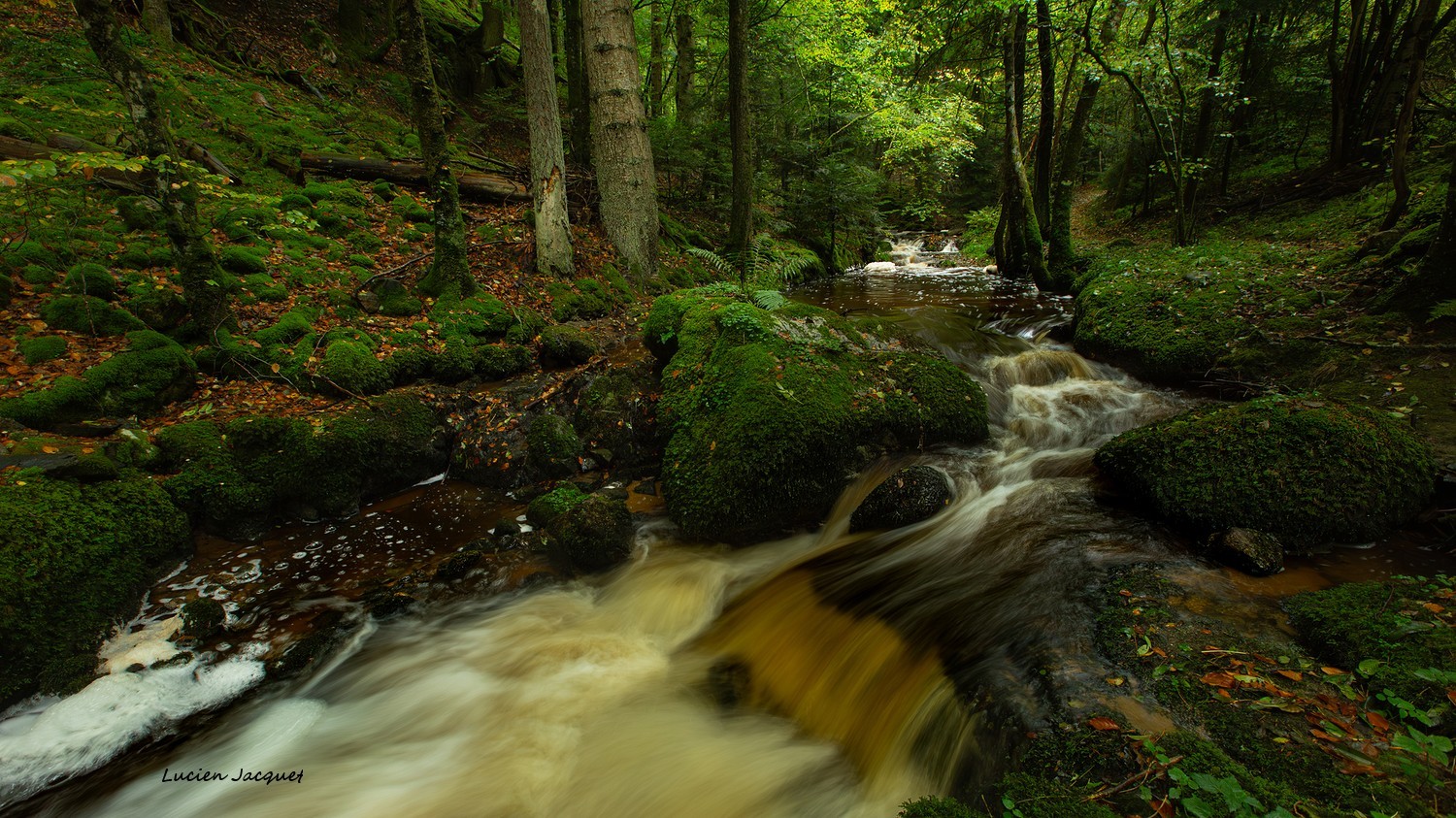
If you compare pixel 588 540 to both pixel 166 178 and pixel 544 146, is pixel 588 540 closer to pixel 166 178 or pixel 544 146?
pixel 166 178

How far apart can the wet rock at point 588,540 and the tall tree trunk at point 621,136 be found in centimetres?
607

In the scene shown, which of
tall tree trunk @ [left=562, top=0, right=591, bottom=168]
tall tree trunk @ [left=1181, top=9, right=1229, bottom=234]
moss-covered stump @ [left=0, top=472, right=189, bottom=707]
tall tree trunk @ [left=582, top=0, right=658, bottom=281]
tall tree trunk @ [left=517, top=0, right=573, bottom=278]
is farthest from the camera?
Answer: tall tree trunk @ [left=562, top=0, right=591, bottom=168]

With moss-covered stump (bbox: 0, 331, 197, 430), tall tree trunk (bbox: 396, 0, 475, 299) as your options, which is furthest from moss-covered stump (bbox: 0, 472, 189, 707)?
tall tree trunk (bbox: 396, 0, 475, 299)

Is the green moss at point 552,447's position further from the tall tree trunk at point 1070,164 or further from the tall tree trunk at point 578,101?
the tall tree trunk at point 1070,164

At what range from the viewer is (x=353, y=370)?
6.03m

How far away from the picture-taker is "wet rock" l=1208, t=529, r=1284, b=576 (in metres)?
3.53

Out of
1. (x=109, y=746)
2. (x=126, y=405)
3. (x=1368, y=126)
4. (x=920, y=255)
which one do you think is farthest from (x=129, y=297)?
(x=920, y=255)

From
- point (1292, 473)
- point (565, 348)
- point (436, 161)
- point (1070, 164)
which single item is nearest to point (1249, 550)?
point (1292, 473)

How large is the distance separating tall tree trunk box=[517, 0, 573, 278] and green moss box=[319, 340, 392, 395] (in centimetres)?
326

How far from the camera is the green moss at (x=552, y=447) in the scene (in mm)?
5883

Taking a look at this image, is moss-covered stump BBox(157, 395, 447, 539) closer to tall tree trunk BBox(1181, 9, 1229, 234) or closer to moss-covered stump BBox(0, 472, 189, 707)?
moss-covered stump BBox(0, 472, 189, 707)

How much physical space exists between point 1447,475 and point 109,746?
8.62 m

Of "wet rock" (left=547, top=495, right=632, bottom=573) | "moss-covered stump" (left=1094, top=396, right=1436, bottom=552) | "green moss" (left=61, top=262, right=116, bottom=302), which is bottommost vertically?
"wet rock" (left=547, top=495, right=632, bottom=573)

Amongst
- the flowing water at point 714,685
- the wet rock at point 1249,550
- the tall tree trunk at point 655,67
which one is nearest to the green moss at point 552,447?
the flowing water at point 714,685
